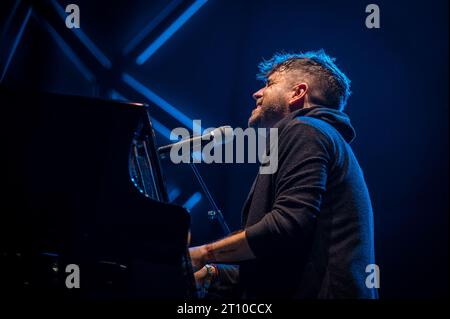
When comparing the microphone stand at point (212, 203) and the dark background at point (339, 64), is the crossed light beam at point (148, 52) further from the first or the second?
the microphone stand at point (212, 203)

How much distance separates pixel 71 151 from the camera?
1.43 meters

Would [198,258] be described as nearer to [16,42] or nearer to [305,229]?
[305,229]

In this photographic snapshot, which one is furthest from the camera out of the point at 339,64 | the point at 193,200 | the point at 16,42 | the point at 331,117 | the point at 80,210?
the point at 193,200

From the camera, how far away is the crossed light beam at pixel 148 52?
311 cm

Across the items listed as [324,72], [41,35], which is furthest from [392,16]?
[41,35]

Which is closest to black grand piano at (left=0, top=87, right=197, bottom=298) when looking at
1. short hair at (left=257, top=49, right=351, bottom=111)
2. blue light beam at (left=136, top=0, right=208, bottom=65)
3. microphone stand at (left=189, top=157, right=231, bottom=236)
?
microphone stand at (left=189, top=157, right=231, bottom=236)

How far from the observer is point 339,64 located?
3156mm

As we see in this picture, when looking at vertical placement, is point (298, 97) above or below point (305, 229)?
above

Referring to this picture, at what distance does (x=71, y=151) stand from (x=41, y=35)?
6.42 ft

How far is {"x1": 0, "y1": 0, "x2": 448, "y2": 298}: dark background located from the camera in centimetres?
301

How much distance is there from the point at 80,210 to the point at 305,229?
0.76 metres

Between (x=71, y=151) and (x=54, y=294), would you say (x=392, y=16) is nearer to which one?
(x=71, y=151)

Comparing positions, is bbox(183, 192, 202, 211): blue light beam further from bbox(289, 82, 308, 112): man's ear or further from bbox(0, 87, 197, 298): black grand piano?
bbox(0, 87, 197, 298): black grand piano

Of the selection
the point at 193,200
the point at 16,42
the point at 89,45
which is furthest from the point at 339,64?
the point at 16,42
